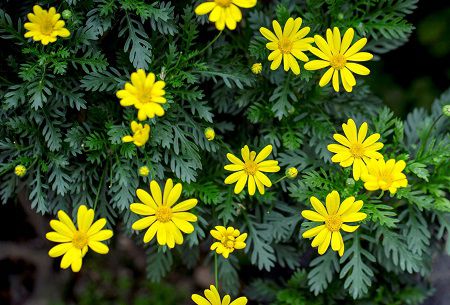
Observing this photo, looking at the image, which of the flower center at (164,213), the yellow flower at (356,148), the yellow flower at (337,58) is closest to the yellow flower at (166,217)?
the flower center at (164,213)

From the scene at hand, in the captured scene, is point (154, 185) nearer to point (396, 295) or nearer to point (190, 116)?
point (190, 116)

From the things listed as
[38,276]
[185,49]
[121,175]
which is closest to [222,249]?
[121,175]

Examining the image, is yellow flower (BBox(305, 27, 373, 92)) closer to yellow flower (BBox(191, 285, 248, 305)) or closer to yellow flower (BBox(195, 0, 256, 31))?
yellow flower (BBox(195, 0, 256, 31))

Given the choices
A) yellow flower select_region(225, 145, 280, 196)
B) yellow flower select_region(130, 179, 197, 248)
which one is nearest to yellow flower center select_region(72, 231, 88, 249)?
yellow flower select_region(130, 179, 197, 248)

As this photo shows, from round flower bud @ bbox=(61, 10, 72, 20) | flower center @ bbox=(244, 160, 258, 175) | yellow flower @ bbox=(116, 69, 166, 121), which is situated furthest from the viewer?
flower center @ bbox=(244, 160, 258, 175)

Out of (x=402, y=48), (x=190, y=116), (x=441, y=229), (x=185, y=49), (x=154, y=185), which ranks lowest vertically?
(x=441, y=229)

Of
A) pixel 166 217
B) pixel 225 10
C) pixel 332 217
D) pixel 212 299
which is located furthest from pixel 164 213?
pixel 225 10

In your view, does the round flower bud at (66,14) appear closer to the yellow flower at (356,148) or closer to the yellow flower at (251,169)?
the yellow flower at (251,169)
